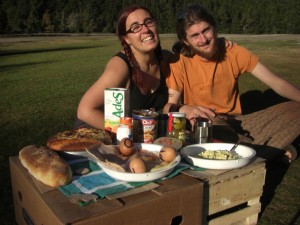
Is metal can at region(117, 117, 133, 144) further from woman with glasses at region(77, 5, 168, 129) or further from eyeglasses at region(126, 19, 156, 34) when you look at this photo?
eyeglasses at region(126, 19, 156, 34)

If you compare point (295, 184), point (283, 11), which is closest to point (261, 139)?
point (295, 184)

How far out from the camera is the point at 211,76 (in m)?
3.64

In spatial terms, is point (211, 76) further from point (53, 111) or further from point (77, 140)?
point (53, 111)

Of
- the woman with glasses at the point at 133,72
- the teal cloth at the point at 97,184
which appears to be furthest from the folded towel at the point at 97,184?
the woman with glasses at the point at 133,72

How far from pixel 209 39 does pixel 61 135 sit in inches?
69.2

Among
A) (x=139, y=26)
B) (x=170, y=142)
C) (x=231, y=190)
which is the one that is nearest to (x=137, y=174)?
(x=170, y=142)

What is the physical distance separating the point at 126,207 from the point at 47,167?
52 centimetres

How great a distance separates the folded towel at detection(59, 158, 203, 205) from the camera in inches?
73.9

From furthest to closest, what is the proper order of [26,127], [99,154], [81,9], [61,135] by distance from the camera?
[81,9] < [26,127] < [61,135] < [99,154]

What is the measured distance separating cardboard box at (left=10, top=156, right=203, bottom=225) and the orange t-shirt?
5.60 feet

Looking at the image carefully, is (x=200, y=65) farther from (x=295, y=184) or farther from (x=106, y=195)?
(x=106, y=195)

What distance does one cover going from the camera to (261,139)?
3771mm

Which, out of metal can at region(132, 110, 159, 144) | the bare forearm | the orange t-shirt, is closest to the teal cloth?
metal can at region(132, 110, 159, 144)

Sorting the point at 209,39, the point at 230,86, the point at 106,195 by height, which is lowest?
the point at 106,195
